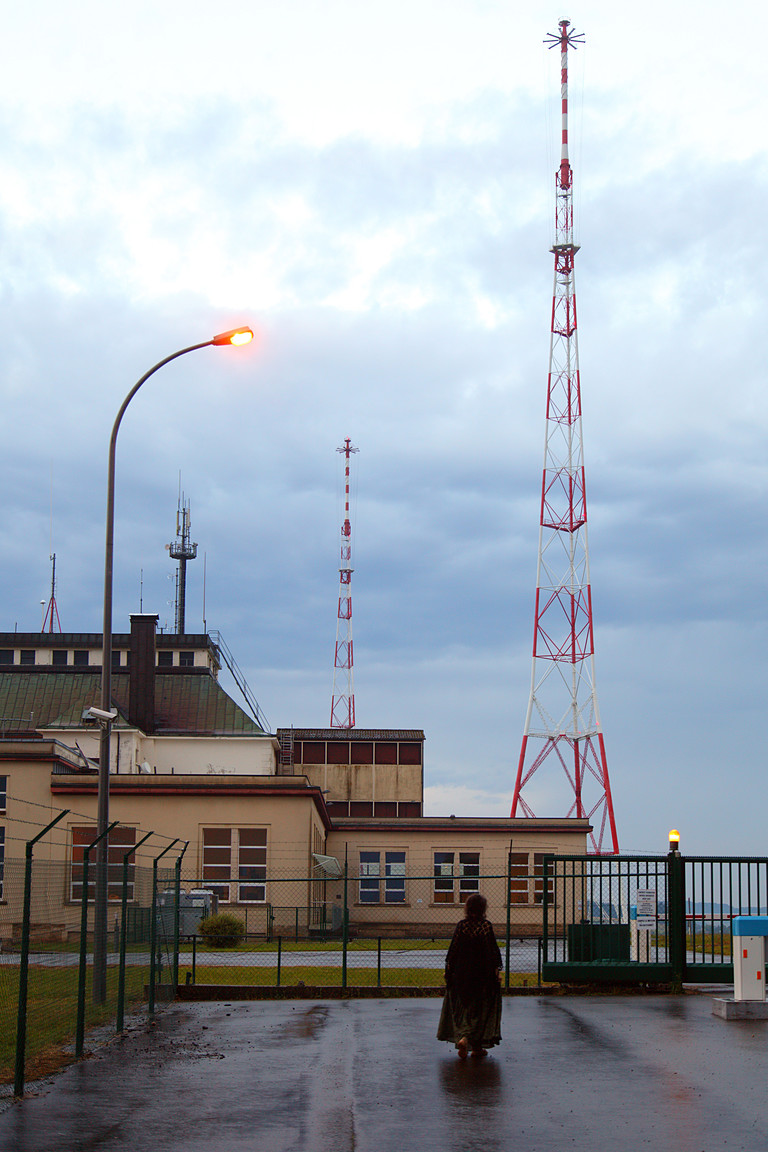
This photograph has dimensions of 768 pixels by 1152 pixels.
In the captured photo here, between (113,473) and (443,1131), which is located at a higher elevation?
(113,473)

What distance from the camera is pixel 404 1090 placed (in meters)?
10.8

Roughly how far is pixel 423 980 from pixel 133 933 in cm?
624

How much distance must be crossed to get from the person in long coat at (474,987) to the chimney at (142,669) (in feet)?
139

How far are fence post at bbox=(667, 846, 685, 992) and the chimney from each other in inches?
1468

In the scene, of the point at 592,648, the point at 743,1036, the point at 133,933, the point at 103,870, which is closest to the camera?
the point at 743,1036

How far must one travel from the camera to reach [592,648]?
4484 centimetres

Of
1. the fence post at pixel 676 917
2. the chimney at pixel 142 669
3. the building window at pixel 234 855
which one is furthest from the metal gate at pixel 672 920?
the chimney at pixel 142 669

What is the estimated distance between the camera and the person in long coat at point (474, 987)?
12.6m

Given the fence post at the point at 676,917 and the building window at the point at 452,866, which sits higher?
the fence post at the point at 676,917

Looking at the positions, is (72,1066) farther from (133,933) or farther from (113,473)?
(113,473)

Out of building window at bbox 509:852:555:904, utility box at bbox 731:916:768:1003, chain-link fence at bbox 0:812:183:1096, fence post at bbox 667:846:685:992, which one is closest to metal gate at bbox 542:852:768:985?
fence post at bbox 667:846:685:992

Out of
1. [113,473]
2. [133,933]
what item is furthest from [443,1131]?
[113,473]

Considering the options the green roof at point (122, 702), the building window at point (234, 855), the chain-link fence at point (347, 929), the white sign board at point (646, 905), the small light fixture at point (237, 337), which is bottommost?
the chain-link fence at point (347, 929)

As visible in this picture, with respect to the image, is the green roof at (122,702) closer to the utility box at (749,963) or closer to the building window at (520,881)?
the building window at (520,881)
